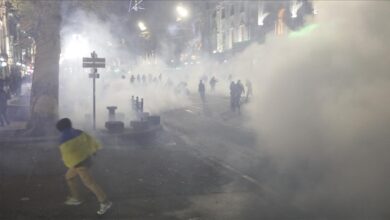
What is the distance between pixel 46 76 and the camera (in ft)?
44.9

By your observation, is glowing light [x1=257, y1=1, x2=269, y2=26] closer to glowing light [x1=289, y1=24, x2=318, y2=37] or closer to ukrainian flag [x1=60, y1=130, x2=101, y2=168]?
glowing light [x1=289, y1=24, x2=318, y2=37]

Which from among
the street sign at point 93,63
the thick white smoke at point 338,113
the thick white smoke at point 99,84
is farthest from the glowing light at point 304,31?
the thick white smoke at point 99,84

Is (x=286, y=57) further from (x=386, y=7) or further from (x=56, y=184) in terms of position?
(x=56, y=184)

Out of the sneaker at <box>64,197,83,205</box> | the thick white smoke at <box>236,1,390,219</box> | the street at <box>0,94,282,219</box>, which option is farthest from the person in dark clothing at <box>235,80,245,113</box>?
the sneaker at <box>64,197,83,205</box>

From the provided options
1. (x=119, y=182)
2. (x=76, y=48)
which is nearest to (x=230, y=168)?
(x=119, y=182)

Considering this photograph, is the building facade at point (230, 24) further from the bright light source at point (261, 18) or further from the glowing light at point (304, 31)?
the glowing light at point (304, 31)

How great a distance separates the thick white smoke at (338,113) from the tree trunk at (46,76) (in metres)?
7.11

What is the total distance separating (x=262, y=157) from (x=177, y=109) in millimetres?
15114

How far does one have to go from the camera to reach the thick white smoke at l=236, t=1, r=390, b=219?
20.9 ft

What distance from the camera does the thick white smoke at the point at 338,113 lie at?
251 inches

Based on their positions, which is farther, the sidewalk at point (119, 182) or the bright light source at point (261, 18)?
the bright light source at point (261, 18)

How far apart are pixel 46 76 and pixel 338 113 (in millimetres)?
9203

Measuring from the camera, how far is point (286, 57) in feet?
30.0

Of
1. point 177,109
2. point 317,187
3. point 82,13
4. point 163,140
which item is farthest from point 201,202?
point 177,109
